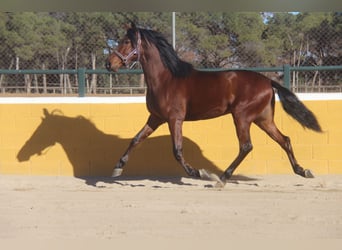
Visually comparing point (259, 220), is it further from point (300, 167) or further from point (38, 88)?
point (38, 88)

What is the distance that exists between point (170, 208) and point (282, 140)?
80.3 inches

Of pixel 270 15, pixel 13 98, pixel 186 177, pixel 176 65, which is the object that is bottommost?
pixel 186 177

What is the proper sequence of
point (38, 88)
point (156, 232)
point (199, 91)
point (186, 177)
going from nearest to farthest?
point (156, 232) < point (199, 91) < point (186, 177) < point (38, 88)

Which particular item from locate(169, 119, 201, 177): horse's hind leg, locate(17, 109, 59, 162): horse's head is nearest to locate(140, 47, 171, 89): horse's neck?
locate(169, 119, 201, 177): horse's hind leg

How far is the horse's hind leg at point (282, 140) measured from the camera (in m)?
6.76

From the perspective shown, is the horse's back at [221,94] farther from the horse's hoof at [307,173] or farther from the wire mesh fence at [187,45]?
the wire mesh fence at [187,45]

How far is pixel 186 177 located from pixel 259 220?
261 cm

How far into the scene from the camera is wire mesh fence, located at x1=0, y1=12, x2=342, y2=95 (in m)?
8.09

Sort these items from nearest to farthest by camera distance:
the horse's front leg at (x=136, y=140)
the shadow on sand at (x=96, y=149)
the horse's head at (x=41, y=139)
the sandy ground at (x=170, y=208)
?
1. the sandy ground at (x=170, y=208)
2. the horse's front leg at (x=136, y=140)
3. the shadow on sand at (x=96, y=149)
4. the horse's head at (x=41, y=139)

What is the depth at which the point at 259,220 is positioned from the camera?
487 cm

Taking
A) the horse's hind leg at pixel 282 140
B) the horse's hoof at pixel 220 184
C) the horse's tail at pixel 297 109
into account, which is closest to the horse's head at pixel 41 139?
the horse's hoof at pixel 220 184

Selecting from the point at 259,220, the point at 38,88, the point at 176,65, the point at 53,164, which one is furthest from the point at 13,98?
the point at 259,220

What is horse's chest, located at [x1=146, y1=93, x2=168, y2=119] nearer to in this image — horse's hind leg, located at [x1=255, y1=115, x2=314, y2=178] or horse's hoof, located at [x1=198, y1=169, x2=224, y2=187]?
horse's hoof, located at [x1=198, y1=169, x2=224, y2=187]

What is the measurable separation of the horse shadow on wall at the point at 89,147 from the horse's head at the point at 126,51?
1294 millimetres
